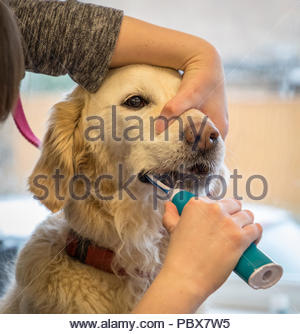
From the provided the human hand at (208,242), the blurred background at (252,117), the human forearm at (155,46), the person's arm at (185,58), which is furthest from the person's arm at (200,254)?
the human forearm at (155,46)

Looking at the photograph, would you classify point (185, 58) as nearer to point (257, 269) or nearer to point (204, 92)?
point (204, 92)

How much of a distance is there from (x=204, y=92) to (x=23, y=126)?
0.40 meters

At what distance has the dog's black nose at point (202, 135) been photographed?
29.8 inches

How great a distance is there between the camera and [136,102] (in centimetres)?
87

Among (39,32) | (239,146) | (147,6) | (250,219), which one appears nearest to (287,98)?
(239,146)

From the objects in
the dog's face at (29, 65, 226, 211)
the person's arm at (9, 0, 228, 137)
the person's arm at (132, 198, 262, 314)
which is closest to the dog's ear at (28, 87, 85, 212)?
the dog's face at (29, 65, 226, 211)

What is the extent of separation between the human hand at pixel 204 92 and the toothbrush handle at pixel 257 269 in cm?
30

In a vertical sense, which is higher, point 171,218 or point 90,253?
point 171,218

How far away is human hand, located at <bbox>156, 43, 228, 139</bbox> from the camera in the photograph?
2.61 ft

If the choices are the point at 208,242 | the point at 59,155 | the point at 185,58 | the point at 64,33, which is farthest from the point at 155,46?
the point at 208,242

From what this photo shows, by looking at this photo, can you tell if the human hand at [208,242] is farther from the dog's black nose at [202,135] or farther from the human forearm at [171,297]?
the dog's black nose at [202,135]

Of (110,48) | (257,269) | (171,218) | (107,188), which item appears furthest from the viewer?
(107,188)

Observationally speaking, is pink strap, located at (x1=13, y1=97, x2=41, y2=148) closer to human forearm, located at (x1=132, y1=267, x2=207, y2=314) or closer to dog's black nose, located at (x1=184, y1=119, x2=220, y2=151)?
dog's black nose, located at (x1=184, y1=119, x2=220, y2=151)
